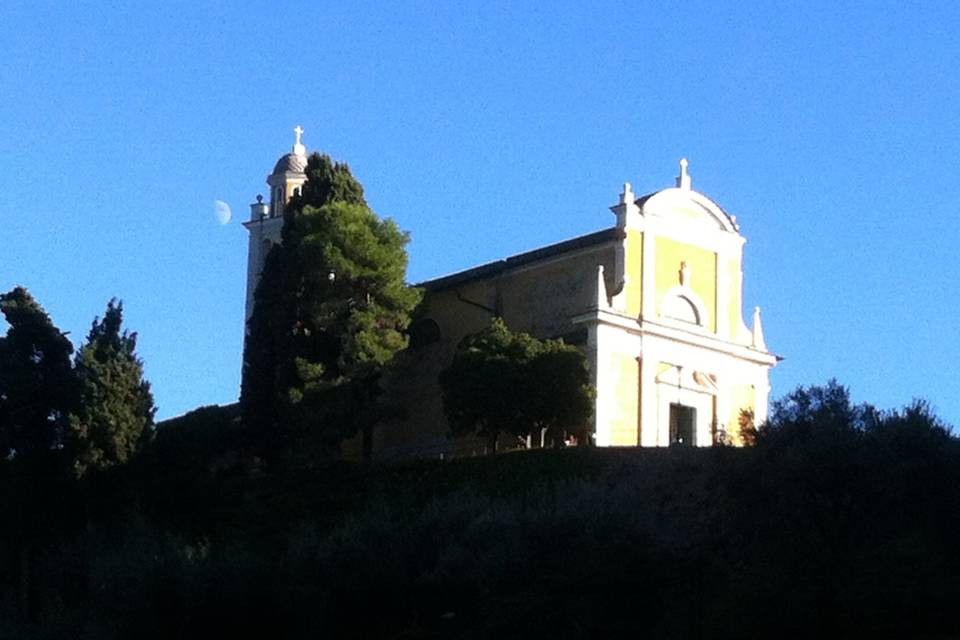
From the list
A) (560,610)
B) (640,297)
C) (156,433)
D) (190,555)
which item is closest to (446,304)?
(640,297)

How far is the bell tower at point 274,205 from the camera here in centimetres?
5859

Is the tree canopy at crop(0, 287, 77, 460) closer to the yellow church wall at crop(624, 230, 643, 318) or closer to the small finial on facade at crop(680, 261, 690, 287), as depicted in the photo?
the yellow church wall at crop(624, 230, 643, 318)

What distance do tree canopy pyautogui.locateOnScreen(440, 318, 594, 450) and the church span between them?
1556 mm

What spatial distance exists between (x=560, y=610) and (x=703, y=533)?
286 centimetres

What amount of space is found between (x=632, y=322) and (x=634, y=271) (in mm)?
1295

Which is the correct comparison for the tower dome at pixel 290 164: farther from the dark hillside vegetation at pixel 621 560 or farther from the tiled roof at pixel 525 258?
the dark hillside vegetation at pixel 621 560

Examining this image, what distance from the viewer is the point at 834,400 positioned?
3161 cm

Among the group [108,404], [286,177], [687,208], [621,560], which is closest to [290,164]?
[286,177]

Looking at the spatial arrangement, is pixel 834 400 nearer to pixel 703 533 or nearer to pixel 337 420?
pixel 703 533

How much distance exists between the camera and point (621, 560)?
29.5 metres

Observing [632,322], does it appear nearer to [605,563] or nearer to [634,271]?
[634,271]

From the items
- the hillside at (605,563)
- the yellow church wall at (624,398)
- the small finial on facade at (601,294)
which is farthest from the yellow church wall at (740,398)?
the hillside at (605,563)

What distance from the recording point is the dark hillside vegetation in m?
27.1

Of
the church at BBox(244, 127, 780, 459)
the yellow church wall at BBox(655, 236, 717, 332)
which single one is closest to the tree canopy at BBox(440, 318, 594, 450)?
the church at BBox(244, 127, 780, 459)
